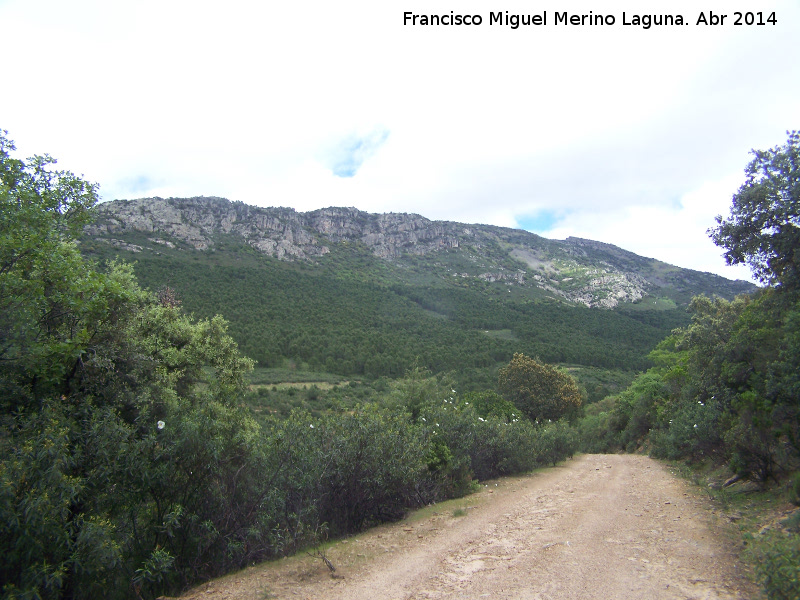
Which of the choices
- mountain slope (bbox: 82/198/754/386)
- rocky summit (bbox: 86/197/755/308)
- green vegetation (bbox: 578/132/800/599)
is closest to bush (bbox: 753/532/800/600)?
green vegetation (bbox: 578/132/800/599)

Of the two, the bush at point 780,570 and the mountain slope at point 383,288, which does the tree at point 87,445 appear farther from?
the mountain slope at point 383,288

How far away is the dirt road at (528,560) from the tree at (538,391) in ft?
75.6

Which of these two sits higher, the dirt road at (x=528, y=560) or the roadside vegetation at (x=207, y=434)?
the roadside vegetation at (x=207, y=434)

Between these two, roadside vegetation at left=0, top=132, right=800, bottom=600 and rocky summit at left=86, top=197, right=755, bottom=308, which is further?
rocky summit at left=86, top=197, right=755, bottom=308

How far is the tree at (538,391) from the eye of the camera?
111 ft

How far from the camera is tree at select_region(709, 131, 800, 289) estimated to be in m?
11.1

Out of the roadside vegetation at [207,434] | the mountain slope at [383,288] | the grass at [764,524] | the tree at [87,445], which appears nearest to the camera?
the grass at [764,524]

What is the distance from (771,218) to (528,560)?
36.2 ft

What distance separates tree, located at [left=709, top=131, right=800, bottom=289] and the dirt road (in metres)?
6.67

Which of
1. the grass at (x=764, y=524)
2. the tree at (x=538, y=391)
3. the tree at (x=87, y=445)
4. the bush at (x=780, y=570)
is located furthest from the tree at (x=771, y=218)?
the tree at (x=538, y=391)

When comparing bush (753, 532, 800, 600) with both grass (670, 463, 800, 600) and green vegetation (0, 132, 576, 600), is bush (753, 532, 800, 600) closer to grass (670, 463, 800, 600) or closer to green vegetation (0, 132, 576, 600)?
grass (670, 463, 800, 600)

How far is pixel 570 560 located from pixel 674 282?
153626mm

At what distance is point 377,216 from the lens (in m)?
147

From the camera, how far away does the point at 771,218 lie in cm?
1146
